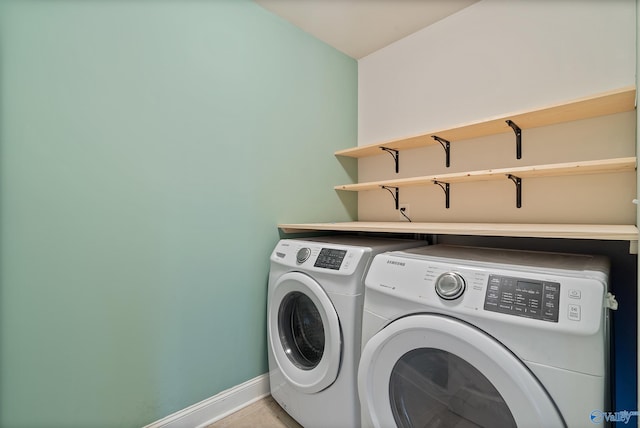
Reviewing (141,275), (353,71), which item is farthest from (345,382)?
(353,71)

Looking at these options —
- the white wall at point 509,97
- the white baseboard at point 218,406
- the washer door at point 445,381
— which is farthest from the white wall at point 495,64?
the white baseboard at point 218,406

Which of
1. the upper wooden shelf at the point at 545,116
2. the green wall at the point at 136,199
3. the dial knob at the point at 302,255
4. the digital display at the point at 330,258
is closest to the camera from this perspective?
the green wall at the point at 136,199

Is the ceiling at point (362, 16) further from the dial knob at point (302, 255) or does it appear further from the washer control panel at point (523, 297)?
the washer control panel at point (523, 297)

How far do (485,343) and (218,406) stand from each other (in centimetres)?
141

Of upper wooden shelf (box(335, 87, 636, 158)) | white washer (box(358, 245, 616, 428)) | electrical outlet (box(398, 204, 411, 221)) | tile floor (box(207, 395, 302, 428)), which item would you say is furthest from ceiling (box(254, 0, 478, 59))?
tile floor (box(207, 395, 302, 428))

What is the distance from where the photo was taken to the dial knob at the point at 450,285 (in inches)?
35.6

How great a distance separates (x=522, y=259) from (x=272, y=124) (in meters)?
1.49

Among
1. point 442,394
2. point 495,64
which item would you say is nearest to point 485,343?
point 442,394

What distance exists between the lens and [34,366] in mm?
1087

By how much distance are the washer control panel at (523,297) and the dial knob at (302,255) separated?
0.83m

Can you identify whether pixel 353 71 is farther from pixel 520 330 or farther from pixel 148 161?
pixel 520 330

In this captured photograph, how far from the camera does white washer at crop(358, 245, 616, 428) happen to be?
71cm

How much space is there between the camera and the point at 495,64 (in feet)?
5.52

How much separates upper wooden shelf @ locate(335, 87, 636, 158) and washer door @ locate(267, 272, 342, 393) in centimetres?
111
